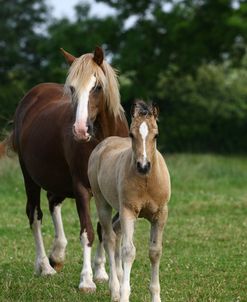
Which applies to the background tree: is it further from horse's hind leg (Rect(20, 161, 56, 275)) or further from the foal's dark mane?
the foal's dark mane

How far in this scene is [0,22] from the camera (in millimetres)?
38406

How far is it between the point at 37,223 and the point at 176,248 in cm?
172

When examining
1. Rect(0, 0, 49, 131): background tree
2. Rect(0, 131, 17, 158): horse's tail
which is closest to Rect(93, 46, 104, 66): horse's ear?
Rect(0, 131, 17, 158): horse's tail

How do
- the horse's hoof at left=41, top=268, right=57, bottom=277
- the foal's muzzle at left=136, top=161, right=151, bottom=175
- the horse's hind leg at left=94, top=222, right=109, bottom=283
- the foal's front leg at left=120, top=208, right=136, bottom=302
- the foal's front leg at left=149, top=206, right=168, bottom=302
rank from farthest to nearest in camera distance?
the horse's hoof at left=41, top=268, right=57, bottom=277 → the horse's hind leg at left=94, top=222, right=109, bottom=283 → the foal's front leg at left=149, top=206, right=168, bottom=302 → the foal's front leg at left=120, top=208, right=136, bottom=302 → the foal's muzzle at left=136, top=161, right=151, bottom=175

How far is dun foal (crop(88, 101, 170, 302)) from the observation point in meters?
5.73

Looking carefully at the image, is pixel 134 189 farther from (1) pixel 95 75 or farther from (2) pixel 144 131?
(1) pixel 95 75

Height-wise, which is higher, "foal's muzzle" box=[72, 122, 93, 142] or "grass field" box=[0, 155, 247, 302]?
"foal's muzzle" box=[72, 122, 93, 142]

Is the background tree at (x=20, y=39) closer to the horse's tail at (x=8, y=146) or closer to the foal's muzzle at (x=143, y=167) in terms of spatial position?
the horse's tail at (x=8, y=146)

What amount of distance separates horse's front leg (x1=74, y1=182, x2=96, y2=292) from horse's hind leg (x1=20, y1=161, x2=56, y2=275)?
913 millimetres

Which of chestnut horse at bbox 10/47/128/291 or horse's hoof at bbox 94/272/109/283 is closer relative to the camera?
chestnut horse at bbox 10/47/128/291

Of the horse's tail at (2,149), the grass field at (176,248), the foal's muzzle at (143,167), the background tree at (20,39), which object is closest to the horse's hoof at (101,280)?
the grass field at (176,248)

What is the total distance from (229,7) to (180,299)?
28129mm

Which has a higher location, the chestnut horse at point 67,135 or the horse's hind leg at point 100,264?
the chestnut horse at point 67,135

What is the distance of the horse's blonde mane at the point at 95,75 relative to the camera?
23.6ft
